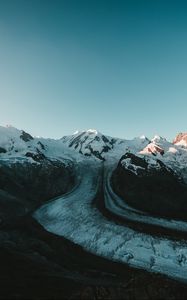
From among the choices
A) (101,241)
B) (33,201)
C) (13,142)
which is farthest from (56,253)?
(13,142)

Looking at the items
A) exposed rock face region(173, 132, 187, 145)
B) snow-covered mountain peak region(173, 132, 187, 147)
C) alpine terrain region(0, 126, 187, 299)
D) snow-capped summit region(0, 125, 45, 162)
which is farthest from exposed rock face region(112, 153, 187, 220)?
exposed rock face region(173, 132, 187, 145)

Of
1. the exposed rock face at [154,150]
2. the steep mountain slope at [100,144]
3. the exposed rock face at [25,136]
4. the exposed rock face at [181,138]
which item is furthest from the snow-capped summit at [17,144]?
the exposed rock face at [181,138]

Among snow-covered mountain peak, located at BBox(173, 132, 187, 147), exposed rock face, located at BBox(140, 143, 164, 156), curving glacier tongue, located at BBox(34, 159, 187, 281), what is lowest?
curving glacier tongue, located at BBox(34, 159, 187, 281)

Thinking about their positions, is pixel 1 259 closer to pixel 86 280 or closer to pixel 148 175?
pixel 86 280

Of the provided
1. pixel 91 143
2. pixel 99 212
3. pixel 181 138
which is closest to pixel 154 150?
pixel 91 143

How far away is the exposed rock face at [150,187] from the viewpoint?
287ft

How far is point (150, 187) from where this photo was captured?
9762 cm

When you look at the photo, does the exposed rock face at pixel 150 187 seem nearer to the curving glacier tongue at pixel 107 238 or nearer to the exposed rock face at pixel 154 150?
the curving glacier tongue at pixel 107 238

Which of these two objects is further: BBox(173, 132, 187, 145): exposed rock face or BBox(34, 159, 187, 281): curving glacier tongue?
BBox(173, 132, 187, 145): exposed rock face

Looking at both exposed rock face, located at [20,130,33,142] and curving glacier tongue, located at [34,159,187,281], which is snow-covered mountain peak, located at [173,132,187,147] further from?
curving glacier tongue, located at [34,159,187,281]

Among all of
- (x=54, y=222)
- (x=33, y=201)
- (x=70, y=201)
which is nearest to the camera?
(x=54, y=222)

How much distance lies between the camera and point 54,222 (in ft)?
265

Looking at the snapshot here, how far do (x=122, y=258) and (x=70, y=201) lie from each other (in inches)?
1360

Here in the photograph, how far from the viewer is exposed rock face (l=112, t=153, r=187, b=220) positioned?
8762 centimetres
